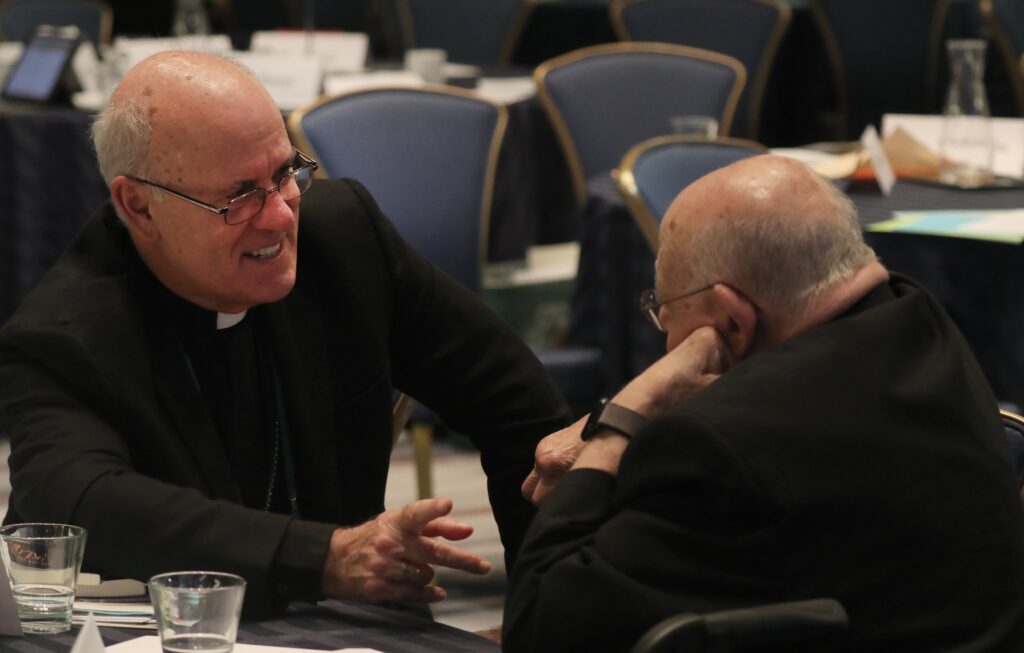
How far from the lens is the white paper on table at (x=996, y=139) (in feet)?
13.6

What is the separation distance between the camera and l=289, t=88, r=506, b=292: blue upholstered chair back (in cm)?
388

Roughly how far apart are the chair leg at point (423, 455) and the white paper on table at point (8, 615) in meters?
2.18

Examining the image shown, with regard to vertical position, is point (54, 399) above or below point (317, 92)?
above

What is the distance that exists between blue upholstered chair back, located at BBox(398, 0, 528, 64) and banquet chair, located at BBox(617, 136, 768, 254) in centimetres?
367

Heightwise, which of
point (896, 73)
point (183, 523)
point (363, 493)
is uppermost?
point (183, 523)

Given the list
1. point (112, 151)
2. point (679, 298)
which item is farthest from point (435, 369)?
point (679, 298)

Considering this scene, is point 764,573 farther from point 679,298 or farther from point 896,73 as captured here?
point 896,73

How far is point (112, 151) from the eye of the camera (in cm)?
210

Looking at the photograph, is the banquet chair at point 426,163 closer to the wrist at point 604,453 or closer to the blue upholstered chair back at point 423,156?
the blue upholstered chair back at point 423,156

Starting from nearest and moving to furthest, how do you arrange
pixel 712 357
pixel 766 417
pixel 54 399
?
pixel 766 417 < pixel 712 357 < pixel 54 399

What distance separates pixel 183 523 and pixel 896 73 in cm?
564

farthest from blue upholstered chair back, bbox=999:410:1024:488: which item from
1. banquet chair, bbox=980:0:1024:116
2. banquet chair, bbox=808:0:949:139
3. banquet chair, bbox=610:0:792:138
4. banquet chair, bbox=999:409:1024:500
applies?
banquet chair, bbox=808:0:949:139

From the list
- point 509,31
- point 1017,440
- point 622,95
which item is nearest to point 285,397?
point 1017,440

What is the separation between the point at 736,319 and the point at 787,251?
0.28 ft
